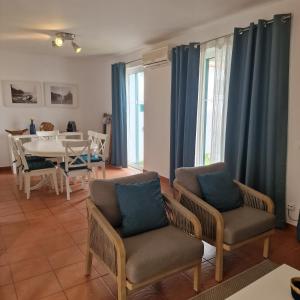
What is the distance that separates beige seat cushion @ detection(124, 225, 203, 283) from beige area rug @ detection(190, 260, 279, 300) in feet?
1.02

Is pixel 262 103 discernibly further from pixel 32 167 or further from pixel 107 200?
pixel 32 167

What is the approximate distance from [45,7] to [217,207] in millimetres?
2778

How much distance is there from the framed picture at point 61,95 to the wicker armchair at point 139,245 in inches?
173

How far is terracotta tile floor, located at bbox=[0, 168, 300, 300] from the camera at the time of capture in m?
1.97

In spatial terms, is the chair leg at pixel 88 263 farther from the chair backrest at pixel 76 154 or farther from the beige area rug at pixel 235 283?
the chair backrest at pixel 76 154

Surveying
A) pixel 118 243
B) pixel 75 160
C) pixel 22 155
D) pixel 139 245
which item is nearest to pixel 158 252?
pixel 139 245

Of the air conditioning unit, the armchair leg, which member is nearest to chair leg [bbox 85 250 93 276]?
the armchair leg

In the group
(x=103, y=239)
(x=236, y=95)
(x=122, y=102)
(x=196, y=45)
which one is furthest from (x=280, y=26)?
(x=122, y=102)

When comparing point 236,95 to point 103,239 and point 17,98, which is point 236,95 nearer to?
point 103,239

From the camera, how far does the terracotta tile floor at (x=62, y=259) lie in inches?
77.7

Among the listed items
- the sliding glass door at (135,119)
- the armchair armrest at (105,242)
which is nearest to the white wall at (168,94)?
the sliding glass door at (135,119)

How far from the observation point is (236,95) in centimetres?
322

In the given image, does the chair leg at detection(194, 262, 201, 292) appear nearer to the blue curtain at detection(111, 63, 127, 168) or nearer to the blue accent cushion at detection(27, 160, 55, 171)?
the blue accent cushion at detection(27, 160, 55, 171)

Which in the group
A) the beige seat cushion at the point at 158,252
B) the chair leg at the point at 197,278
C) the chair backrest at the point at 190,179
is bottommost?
the chair leg at the point at 197,278
